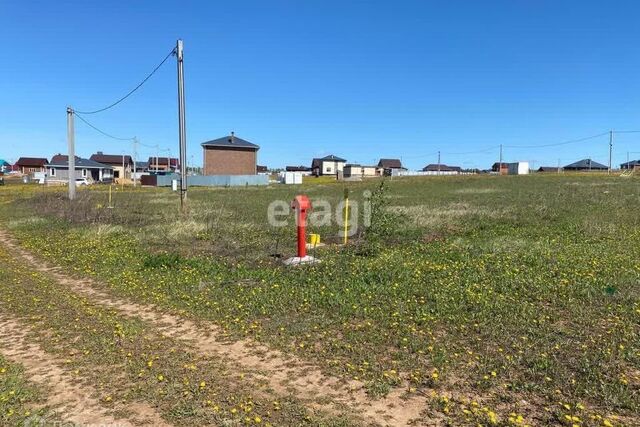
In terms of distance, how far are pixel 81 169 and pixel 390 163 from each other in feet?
271

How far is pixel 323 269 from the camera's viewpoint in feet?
27.2

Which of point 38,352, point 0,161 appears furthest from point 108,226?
point 0,161

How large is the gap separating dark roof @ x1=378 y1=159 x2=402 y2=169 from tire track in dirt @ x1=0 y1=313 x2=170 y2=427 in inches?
4998

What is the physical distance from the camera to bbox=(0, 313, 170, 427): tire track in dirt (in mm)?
3412

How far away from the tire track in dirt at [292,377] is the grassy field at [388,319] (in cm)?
9

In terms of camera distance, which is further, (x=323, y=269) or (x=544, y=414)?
(x=323, y=269)

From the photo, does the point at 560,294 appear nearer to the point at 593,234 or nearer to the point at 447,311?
the point at 447,311

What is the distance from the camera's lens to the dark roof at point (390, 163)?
5149 inches

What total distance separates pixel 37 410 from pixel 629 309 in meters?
6.40

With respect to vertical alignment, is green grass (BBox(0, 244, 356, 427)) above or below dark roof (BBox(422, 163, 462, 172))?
below

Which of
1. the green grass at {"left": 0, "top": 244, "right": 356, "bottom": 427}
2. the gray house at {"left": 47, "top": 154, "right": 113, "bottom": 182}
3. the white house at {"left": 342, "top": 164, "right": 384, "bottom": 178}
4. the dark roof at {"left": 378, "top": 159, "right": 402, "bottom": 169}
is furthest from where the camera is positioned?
the dark roof at {"left": 378, "top": 159, "right": 402, "bottom": 169}

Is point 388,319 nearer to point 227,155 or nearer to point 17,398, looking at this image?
point 17,398

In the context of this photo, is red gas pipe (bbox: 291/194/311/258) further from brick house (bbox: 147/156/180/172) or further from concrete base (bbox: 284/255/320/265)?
brick house (bbox: 147/156/180/172)

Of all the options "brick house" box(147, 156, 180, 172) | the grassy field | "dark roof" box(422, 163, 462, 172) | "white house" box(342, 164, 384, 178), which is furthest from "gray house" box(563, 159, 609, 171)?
the grassy field
